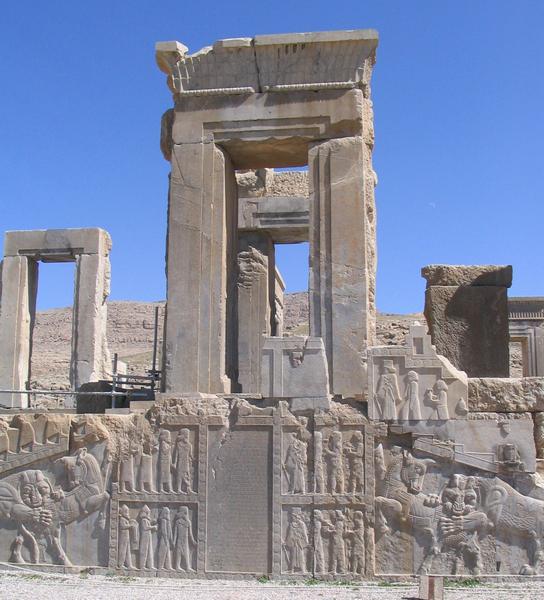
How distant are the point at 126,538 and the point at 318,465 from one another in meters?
2.01

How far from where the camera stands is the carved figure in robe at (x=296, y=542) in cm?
741

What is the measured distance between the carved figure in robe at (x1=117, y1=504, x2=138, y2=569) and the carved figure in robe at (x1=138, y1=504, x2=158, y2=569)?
0.07m

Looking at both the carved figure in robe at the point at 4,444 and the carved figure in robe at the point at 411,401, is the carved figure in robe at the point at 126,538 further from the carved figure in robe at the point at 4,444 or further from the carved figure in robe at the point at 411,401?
the carved figure in robe at the point at 411,401

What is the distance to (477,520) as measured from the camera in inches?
285

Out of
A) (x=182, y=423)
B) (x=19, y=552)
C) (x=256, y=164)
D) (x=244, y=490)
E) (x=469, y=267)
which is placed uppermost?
(x=256, y=164)

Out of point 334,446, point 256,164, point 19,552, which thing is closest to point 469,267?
point 256,164

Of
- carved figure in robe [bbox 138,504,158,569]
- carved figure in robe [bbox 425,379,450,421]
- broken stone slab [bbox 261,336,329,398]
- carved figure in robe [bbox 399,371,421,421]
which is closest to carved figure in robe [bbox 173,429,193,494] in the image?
carved figure in robe [bbox 138,504,158,569]

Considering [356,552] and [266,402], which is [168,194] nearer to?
[266,402]

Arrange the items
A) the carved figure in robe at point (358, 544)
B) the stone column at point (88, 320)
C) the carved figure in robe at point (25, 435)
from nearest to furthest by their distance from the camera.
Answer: the carved figure in robe at point (358, 544)
the carved figure in robe at point (25, 435)
the stone column at point (88, 320)

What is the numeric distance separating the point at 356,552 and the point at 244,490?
1.18m

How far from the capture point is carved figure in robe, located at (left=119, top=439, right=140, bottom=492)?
781 centimetres

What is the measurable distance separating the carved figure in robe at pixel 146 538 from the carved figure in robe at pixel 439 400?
2.89m

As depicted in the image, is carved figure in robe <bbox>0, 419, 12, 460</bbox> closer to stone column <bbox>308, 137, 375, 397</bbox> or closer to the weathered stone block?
stone column <bbox>308, 137, 375, 397</bbox>

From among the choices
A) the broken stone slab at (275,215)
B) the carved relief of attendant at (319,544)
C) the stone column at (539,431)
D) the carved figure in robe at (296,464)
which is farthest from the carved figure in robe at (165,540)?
the broken stone slab at (275,215)
